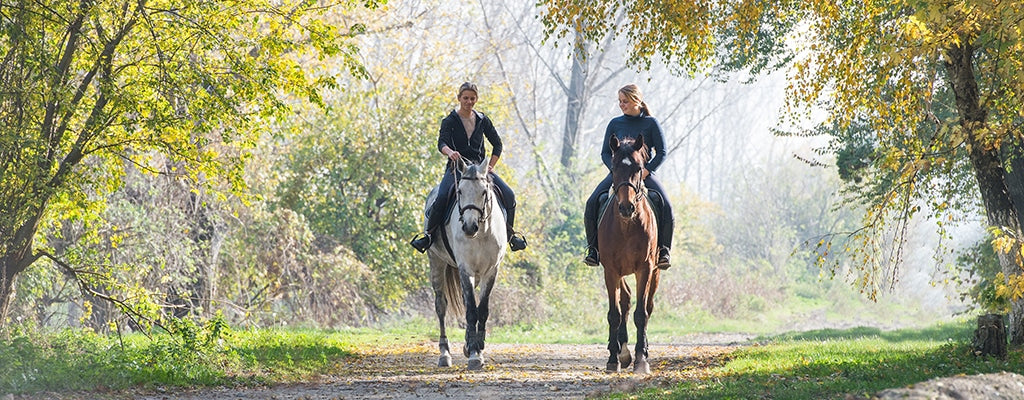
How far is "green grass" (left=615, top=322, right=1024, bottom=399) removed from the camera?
27.1 feet

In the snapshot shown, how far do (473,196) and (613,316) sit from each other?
1.94 meters

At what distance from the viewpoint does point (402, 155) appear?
24906mm

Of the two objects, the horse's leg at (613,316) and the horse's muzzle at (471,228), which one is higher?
the horse's muzzle at (471,228)

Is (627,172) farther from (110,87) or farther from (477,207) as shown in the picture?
(110,87)

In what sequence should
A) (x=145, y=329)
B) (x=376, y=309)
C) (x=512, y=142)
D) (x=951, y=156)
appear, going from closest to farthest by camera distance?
(x=951, y=156), (x=145, y=329), (x=376, y=309), (x=512, y=142)

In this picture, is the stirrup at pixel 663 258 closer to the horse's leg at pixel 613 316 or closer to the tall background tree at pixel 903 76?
the horse's leg at pixel 613 316

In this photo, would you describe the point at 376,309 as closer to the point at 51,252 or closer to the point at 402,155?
the point at 402,155

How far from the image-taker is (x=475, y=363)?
11938mm

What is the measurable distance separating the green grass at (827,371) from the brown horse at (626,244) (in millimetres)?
1017

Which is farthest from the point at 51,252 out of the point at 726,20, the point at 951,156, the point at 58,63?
the point at 951,156

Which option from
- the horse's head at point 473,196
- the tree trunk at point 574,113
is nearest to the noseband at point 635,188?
the horse's head at point 473,196

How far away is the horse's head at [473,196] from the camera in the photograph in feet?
37.1

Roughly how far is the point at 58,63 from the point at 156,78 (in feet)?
3.14

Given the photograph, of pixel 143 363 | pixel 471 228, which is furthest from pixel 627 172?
pixel 143 363
